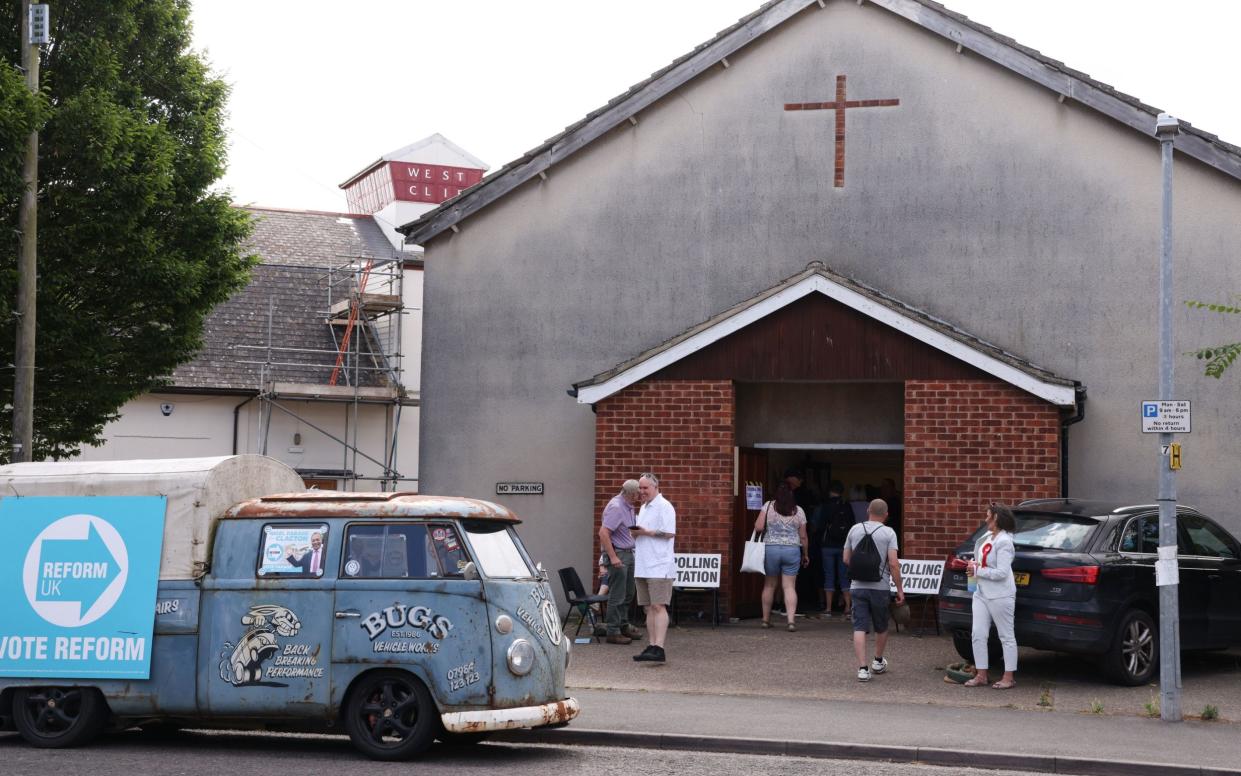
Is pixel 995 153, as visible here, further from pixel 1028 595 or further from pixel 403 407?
pixel 403 407

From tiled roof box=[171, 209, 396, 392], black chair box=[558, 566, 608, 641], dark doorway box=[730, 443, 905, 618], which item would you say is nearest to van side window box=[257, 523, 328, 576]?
black chair box=[558, 566, 608, 641]

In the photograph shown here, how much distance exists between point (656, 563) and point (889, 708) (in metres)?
2.95

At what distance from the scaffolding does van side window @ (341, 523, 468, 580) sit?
2123 cm

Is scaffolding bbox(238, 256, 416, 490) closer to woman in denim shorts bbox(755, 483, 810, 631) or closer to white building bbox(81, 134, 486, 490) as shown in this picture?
white building bbox(81, 134, 486, 490)

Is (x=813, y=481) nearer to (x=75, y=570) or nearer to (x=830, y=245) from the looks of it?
(x=830, y=245)

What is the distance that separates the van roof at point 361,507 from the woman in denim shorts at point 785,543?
22.6 ft

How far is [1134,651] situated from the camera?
13.4 m

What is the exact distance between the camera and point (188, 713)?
10.1 m

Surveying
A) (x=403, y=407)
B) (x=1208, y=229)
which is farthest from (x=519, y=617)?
(x=403, y=407)

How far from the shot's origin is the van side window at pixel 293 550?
33.3ft

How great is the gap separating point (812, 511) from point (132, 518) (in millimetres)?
10578

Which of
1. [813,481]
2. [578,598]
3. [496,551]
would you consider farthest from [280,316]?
[496,551]

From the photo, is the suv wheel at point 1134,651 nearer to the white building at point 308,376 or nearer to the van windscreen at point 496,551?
the van windscreen at point 496,551

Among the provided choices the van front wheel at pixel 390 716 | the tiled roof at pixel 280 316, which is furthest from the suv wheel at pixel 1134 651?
the tiled roof at pixel 280 316
